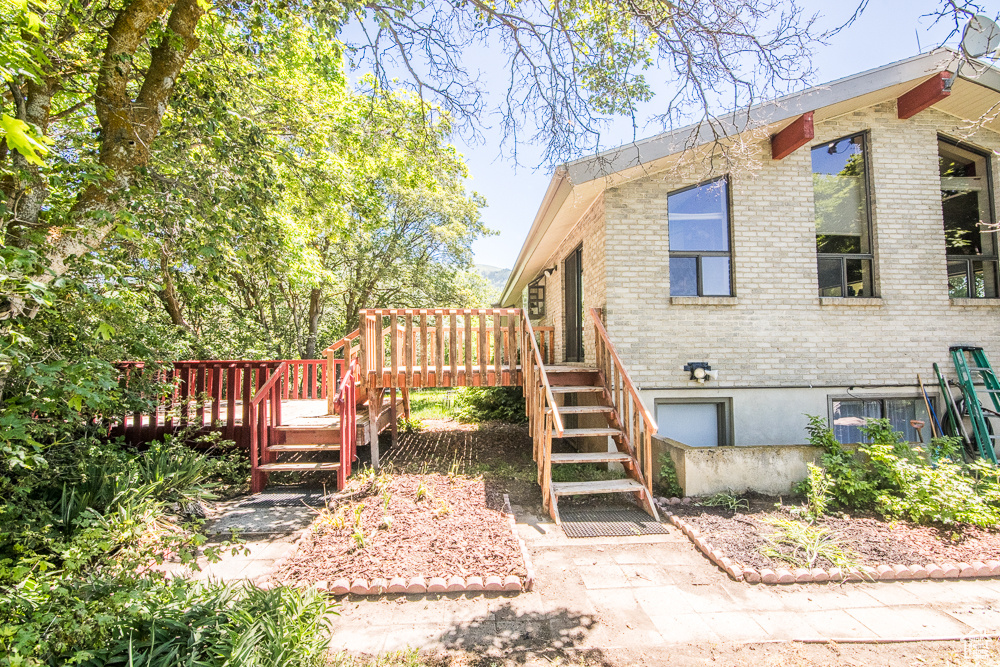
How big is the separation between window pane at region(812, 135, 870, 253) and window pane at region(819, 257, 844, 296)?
197 millimetres

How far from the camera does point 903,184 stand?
646cm

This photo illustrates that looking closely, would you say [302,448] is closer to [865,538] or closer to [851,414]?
[865,538]

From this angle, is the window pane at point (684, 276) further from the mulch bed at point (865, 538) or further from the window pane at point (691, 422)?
the mulch bed at point (865, 538)

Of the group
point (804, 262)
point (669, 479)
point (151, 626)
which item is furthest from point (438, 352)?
point (804, 262)

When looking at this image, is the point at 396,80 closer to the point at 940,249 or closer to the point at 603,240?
the point at 603,240

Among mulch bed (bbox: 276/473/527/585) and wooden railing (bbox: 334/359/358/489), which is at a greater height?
wooden railing (bbox: 334/359/358/489)

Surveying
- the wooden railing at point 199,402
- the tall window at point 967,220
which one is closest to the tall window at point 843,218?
the tall window at point 967,220

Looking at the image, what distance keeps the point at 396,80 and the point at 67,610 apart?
4731mm

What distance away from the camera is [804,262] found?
6230mm

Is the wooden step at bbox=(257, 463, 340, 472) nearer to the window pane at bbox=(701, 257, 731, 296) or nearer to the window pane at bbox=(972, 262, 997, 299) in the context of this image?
the window pane at bbox=(701, 257, 731, 296)

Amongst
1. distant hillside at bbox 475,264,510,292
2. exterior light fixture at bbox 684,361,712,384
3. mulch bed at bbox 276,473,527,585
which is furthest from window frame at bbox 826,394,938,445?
distant hillside at bbox 475,264,510,292

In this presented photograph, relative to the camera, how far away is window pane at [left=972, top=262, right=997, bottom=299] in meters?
6.66

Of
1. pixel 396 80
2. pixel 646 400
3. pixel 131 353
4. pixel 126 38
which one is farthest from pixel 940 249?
pixel 131 353

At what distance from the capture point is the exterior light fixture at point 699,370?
5895mm
